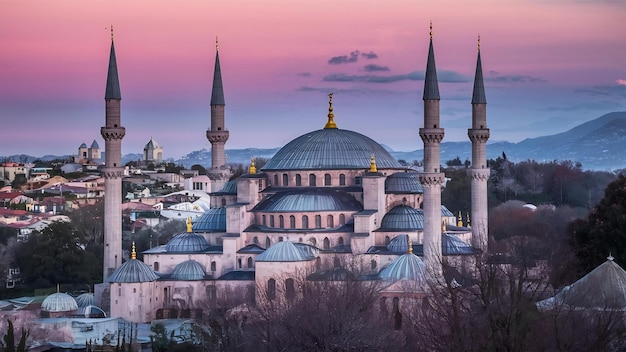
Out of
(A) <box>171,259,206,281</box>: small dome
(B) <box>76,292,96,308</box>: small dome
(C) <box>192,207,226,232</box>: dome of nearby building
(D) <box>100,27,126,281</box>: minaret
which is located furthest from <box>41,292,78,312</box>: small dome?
(C) <box>192,207,226,232</box>: dome of nearby building

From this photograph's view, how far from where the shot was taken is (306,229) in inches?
1743

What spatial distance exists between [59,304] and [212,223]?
642cm

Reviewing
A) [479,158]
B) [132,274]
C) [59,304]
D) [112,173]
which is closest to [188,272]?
[132,274]

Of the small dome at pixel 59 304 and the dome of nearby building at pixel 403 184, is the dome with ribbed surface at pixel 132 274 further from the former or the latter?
the dome of nearby building at pixel 403 184

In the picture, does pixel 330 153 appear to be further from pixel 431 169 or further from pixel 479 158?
pixel 431 169

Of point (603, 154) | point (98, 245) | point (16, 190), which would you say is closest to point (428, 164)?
point (98, 245)

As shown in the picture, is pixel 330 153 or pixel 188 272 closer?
pixel 188 272

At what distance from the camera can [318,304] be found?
35.2 meters

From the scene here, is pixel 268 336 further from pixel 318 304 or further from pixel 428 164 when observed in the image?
pixel 428 164

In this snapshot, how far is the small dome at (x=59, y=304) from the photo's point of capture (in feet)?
139

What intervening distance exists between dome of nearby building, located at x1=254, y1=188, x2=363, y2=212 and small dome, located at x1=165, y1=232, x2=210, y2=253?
2145mm

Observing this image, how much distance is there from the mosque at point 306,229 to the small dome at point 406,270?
41 millimetres

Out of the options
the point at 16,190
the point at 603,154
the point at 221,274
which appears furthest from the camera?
the point at 603,154

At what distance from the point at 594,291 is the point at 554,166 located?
224ft
